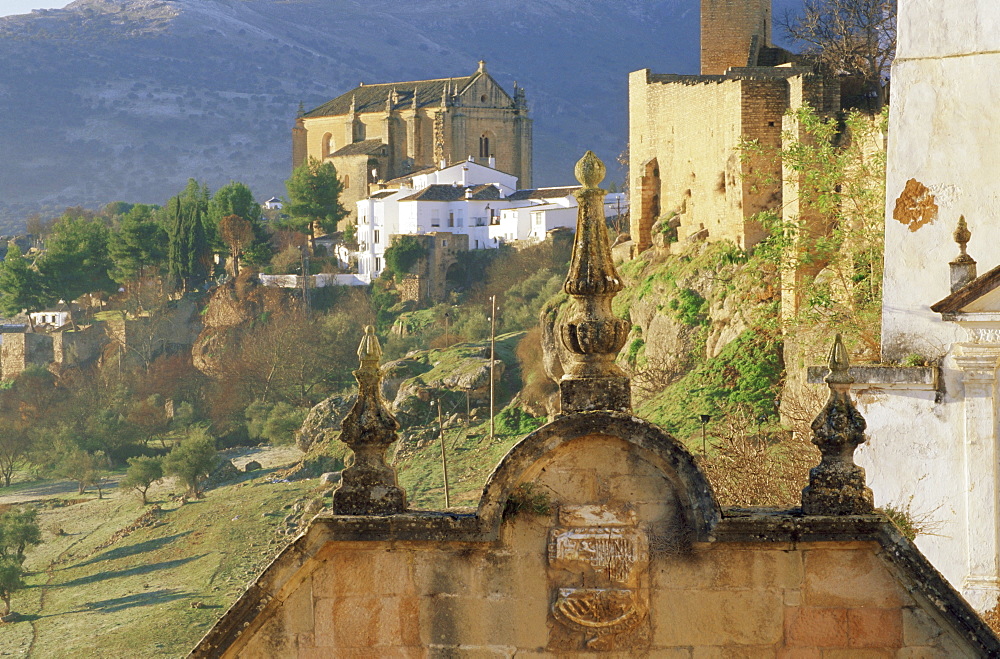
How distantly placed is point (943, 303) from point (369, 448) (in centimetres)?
553

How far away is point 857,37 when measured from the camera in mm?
27562

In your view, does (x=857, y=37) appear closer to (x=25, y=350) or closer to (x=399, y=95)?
(x=25, y=350)

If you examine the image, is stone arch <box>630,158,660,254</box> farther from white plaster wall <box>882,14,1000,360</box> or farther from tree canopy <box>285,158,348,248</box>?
tree canopy <box>285,158,348,248</box>

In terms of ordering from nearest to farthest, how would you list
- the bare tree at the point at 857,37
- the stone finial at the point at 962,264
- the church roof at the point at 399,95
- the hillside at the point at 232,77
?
the stone finial at the point at 962,264 → the bare tree at the point at 857,37 → the church roof at the point at 399,95 → the hillside at the point at 232,77

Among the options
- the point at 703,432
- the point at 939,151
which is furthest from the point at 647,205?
the point at 939,151

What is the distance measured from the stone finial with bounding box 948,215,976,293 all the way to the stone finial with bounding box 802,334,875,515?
4467 mm

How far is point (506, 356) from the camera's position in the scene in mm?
44062

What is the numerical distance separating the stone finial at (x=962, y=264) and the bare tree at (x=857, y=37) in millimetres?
14103

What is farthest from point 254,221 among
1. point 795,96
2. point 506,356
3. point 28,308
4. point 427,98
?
point 795,96

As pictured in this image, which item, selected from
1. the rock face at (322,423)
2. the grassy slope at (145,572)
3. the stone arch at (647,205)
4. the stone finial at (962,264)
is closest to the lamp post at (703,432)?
the stone arch at (647,205)

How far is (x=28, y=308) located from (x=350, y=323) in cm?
1880

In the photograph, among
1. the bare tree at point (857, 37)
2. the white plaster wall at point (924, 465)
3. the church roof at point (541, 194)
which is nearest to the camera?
the white plaster wall at point (924, 465)

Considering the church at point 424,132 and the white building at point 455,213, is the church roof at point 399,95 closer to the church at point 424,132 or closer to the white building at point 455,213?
the church at point 424,132

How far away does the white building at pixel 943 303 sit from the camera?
407 inches
